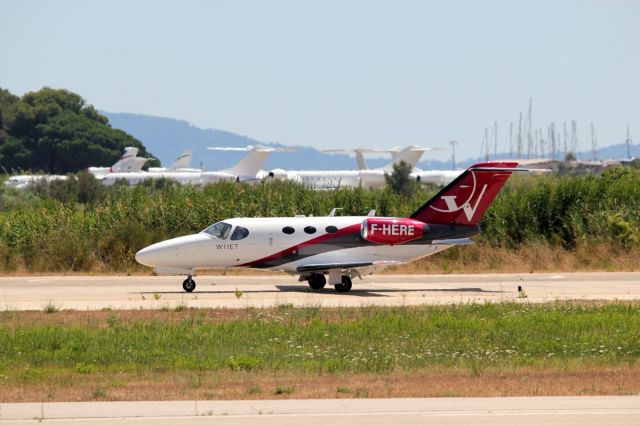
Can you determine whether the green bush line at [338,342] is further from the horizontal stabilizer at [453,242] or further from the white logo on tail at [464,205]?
the white logo on tail at [464,205]

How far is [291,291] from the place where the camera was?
102 feet

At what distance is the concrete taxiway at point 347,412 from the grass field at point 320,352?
0.68m

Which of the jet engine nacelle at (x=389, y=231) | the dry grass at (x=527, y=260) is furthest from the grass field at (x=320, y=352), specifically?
the dry grass at (x=527, y=260)

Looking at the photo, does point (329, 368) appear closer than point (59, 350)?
Yes

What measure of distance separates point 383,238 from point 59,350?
42.0ft

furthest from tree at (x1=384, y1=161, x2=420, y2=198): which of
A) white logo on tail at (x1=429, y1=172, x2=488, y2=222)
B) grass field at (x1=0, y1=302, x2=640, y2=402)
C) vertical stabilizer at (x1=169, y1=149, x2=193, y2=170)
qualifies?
grass field at (x1=0, y1=302, x2=640, y2=402)

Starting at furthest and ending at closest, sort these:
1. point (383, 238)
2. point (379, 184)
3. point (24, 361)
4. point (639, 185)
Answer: point (379, 184) < point (639, 185) < point (383, 238) < point (24, 361)

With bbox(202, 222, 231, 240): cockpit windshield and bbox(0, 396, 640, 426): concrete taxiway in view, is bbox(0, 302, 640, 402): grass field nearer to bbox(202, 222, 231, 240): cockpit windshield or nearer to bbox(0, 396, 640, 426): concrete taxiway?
bbox(0, 396, 640, 426): concrete taxiway

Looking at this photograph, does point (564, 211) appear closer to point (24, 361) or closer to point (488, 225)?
point (488, 225)

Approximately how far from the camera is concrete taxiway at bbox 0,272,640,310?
90.6ft

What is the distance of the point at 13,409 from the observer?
14117mm

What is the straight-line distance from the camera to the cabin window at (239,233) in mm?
30797

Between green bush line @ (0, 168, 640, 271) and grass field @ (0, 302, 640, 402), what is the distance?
15.2 m

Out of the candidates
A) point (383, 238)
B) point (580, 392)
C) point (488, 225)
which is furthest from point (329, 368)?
point (488, 225)
